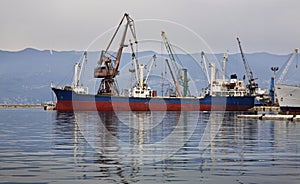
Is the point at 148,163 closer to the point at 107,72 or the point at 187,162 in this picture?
the point at 187,162

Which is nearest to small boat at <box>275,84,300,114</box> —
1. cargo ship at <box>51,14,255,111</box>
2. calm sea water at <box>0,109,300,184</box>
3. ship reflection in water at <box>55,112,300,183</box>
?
cargo ship at <box>51,14,255,111</box>

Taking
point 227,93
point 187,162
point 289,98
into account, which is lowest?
point 187,162

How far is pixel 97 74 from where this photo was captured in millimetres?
147250

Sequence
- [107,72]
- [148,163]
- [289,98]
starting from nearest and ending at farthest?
[148,163] < [289,98] < [107,72]

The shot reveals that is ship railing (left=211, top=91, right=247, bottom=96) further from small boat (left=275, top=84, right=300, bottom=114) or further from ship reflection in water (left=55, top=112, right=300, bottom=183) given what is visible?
ship reflection in water (left=55, top=112, right=300, bottom=183)

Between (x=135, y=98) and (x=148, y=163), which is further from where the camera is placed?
(x=135, y=98)

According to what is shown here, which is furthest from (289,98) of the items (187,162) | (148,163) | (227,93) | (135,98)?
(148,163)

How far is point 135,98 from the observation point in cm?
14650

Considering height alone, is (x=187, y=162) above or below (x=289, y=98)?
below

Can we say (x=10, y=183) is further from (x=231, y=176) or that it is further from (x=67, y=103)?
(x=67, y=103)

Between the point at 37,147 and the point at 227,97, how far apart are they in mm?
128965

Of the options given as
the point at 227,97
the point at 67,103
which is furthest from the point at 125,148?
the point at 227,97

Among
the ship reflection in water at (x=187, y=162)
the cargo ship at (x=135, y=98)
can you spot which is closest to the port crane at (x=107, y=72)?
the cargo ship at (x=135, y=98)

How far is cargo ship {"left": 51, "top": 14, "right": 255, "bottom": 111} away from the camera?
14012 centimetres
